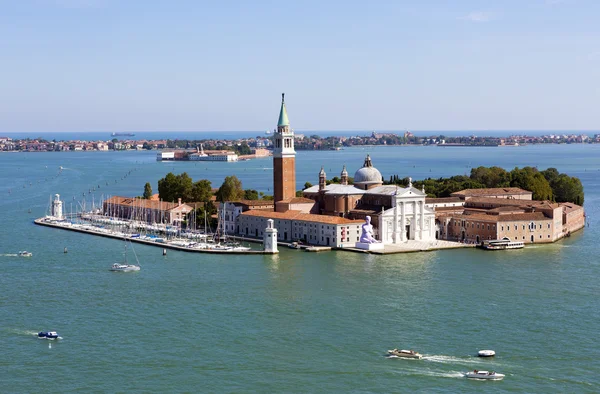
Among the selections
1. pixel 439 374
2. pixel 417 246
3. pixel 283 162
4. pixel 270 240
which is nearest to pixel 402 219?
pixel 417 246

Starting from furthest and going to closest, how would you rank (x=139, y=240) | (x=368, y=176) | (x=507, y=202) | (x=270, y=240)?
(x=368, y=176) → (x=507, y=202) → (x=139, y=240) → (x=270, y=240)

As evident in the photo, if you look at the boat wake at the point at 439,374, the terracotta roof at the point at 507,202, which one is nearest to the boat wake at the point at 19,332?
the boat wake at the point at 439,374

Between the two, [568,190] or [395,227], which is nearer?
[395,227]

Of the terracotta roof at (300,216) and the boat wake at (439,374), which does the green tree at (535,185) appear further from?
the boat wake at (439,374)

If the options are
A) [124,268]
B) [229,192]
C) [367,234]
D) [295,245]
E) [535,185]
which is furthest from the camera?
[535,185]

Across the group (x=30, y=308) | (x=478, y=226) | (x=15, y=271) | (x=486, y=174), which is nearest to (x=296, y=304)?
(x=30, y=308)

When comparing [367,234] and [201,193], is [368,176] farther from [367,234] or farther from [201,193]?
[201,193]

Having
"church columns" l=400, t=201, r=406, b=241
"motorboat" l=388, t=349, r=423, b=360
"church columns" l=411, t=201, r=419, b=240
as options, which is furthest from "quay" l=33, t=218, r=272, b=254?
"motorboat" l=388, t=349, r=423, b=360

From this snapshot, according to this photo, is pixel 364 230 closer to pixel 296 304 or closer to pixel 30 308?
pixel 296 304
